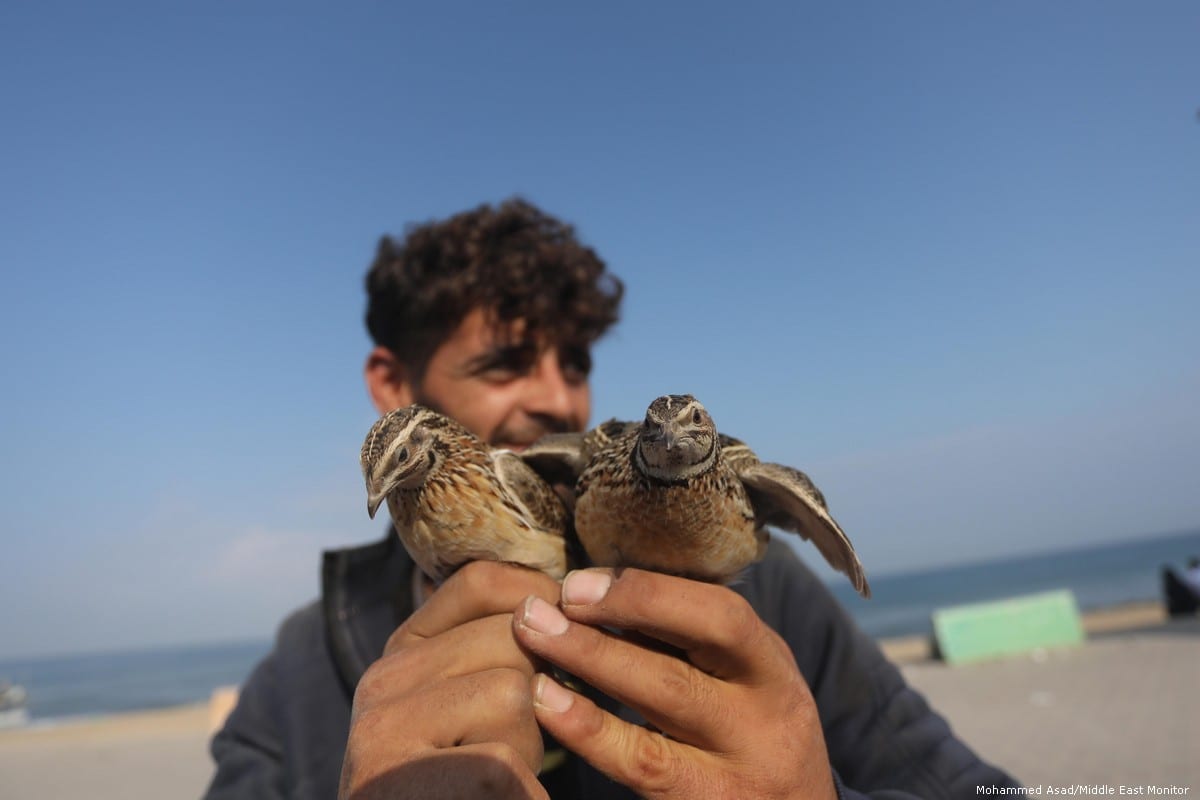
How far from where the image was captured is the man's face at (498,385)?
4113mm

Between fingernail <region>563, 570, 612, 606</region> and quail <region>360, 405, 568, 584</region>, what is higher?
quail <region>360, 405, 568, 584</region>

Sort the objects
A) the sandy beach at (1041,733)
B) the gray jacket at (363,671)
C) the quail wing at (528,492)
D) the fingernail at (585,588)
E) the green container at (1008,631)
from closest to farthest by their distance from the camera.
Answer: the fingernail at (585,588) < the quail wing at (528,492) < the gray jacket at (363,671) < the sandy beach at (1041,733) < the green container at (1008,631)

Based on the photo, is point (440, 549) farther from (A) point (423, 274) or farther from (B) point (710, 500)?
(A) point (423, 274)

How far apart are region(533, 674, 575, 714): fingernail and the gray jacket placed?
2.94ft

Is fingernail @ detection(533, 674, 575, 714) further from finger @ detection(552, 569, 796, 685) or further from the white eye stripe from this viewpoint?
the white eye stripe

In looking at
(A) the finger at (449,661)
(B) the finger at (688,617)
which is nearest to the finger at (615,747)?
(A) the finger at (449,661)

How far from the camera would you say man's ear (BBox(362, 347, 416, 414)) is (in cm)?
454

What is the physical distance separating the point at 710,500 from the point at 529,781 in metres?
0.93

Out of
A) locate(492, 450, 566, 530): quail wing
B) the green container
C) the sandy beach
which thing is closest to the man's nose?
locate(492, 450, 566, 530): quail wing

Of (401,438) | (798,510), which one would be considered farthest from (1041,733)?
(401,438)

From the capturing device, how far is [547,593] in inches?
92.4

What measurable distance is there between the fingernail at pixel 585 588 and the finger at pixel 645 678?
7cm

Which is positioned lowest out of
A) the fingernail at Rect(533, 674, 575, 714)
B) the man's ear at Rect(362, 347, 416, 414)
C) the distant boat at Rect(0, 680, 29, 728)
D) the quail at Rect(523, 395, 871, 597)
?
the distant boat at Rect(0, 680, 29, 728)

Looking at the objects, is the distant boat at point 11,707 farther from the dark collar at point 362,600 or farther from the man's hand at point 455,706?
the man's hand at point 455,706
